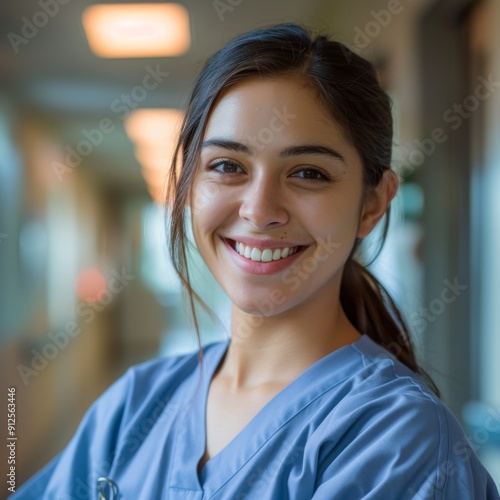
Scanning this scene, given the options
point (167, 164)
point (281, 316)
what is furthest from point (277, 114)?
point (167, 164)

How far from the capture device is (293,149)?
0.87 metres

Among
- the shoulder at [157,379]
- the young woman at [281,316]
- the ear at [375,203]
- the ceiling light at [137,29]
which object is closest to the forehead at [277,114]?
the young woman at [281,316]

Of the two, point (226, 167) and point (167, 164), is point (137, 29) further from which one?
point (226, 167)

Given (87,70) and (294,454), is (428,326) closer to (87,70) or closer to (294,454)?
(294,454)

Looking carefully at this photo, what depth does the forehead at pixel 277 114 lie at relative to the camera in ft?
2.85

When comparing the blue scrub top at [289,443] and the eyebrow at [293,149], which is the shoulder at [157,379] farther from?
the eyebrow at [293,149]

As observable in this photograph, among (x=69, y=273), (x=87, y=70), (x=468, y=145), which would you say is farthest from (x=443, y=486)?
(x=69, y=273)

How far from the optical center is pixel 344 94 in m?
0.92

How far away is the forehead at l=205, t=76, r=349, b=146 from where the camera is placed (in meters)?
0.87

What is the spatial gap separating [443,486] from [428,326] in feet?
5.83

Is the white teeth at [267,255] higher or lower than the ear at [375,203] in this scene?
lower

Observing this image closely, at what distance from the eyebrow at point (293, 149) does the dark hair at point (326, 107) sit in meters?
0.04

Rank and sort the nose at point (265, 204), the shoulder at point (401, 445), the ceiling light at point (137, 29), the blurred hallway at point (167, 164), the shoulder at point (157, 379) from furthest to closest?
the ceiling light at point (137, 29) < the blurred hallway at point (167, 164) < the shoulder at point (157, 379) < the nose at point (265, 204) < the shoulder at point (401, 445)

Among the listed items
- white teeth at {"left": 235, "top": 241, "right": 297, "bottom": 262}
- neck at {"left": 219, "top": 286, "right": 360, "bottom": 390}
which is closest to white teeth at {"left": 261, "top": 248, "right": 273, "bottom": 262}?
white teeth at {"left": 235, "top": 241, "right": 297, "bottom": 262}
